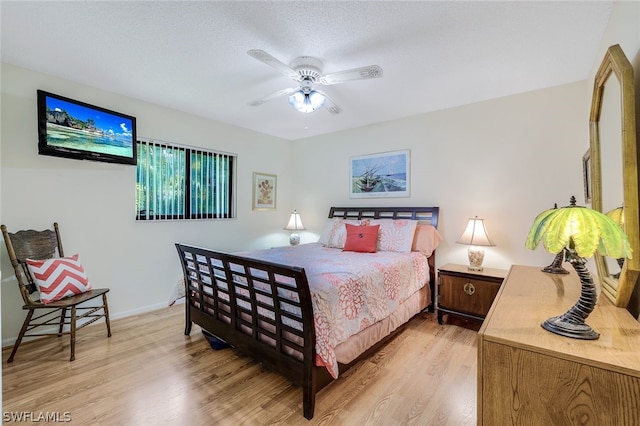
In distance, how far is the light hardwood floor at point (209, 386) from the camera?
1.72 meters

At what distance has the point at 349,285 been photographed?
2.05 metres

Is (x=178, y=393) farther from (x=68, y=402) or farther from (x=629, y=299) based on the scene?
(x=629, y=299)

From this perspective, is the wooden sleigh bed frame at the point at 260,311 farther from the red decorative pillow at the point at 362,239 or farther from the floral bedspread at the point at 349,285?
the red decorative pillow at the point at 362,239

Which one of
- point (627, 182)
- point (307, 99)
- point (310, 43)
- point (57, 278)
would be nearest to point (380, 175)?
point (307, 99)

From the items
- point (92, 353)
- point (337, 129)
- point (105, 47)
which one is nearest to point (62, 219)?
point (92, 353)

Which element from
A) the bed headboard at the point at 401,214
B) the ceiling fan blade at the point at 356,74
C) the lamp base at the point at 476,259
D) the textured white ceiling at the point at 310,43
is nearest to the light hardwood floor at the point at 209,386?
the lamp base at the point at 476,259

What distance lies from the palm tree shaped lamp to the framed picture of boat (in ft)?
9.48

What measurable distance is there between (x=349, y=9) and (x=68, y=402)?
310cm

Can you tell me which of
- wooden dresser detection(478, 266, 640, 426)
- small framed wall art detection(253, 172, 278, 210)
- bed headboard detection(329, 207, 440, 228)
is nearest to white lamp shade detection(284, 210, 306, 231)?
small framed wall art detection(253, 172, 278, 210)

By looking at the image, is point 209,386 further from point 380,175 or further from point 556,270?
point 380,175

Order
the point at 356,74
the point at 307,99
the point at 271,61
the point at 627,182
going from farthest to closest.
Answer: the point at 307,99, the point at 356,74, the point at 271,61, the point at 627,182

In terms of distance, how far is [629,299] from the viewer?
3.76ft

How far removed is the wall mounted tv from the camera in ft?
8.61

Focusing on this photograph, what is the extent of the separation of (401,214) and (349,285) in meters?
2.04
